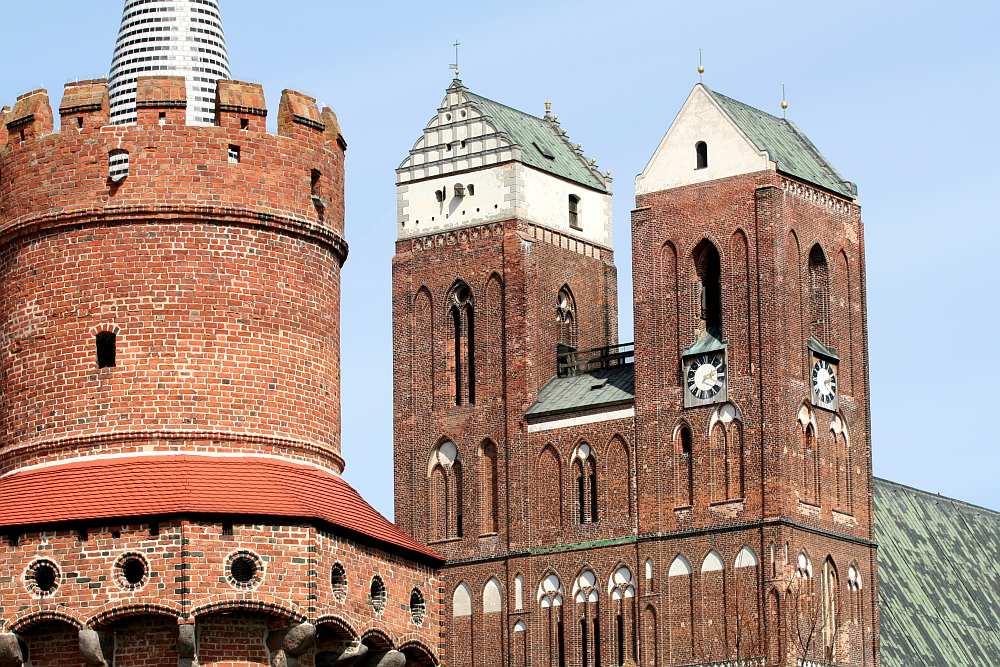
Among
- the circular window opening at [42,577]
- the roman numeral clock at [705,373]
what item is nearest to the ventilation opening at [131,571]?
the circular window opening at [42,577]

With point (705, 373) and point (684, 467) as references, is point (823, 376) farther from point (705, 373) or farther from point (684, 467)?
point (684, 467)

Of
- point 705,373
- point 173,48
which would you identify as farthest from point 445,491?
point 173,48

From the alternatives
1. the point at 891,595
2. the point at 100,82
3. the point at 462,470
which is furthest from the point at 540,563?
the point at 100,82

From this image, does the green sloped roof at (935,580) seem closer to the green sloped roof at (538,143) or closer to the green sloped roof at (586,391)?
the green sloped roof at (586,391)

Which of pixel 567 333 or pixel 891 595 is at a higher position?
pixel 567 333

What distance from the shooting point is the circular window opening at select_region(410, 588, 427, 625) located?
35.9 metres

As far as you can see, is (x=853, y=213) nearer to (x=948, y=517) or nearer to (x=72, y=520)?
(x=948, y=517)

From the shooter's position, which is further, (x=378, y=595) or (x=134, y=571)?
(x=378, y=595)

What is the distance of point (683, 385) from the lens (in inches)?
2749

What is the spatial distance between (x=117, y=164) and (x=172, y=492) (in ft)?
15.2

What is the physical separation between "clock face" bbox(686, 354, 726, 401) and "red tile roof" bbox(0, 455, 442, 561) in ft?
114

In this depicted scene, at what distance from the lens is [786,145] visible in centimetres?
7206

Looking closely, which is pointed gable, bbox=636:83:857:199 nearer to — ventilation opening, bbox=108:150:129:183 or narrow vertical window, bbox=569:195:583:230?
narrow vertical window, bbox=569:195:583:230

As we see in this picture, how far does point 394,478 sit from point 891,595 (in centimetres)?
1389
